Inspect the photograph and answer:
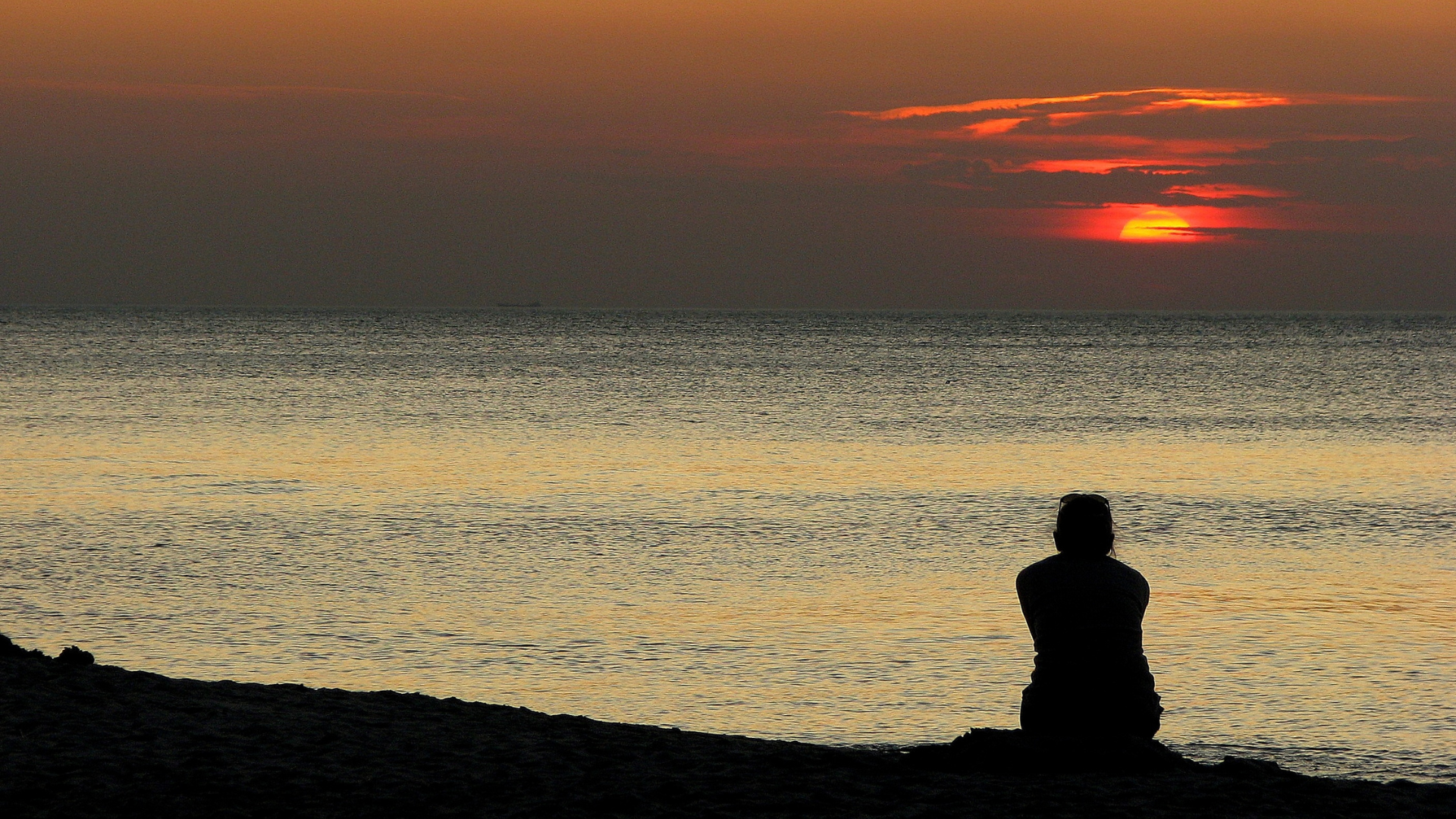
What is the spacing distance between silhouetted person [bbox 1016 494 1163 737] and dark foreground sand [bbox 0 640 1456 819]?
0.38 meters

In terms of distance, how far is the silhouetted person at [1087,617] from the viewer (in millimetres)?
6875

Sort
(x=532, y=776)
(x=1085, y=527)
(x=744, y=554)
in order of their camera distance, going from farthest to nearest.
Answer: (x=744, y=554) < (x=532, y=776) < (x=1085, y=527)

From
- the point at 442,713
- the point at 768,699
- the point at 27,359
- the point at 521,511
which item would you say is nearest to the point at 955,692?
the point at 768,699

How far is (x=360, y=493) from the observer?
26547 mm

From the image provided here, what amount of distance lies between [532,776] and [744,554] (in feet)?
39.7

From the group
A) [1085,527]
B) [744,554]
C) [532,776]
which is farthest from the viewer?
[744,554]

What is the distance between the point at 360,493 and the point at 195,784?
774 inches

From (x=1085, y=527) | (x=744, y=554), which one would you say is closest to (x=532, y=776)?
(x=1085, y=527)

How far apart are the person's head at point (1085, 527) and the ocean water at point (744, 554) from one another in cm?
437

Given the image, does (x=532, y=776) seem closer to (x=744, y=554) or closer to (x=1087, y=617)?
(x=1087, y=617)

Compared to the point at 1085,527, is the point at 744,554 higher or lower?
higher

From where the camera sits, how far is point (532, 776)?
7.66 metres

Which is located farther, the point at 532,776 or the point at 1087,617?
the point at 532,776

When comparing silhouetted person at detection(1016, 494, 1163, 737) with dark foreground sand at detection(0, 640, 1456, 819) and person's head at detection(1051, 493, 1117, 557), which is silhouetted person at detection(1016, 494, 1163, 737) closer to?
person's head at detection(1051, 493, 1117, 557)
